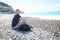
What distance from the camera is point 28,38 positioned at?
8969 millimetres

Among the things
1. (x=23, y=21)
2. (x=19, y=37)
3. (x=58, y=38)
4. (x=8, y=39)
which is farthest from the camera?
(x=58, y=38)

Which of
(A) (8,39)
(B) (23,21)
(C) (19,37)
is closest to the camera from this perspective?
(A) (8,39)

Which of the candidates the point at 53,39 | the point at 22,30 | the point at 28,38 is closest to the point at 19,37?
the point at 28,38

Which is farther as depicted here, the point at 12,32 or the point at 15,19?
the point at 15,19

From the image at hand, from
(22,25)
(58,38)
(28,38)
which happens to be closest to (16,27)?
(22,25)

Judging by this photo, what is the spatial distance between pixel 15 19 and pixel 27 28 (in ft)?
2.77

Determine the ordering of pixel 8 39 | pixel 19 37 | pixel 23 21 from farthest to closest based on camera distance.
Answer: pixel 23 21
pixel 19 37
pixel 8 39

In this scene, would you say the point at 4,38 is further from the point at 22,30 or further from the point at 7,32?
the point at 22,30

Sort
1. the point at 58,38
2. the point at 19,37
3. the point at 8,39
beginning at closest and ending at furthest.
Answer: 1. the point at 8,39
2. the point at 19,37
3. the point at 58,38

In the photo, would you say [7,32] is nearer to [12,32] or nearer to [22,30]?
→ [12,32]

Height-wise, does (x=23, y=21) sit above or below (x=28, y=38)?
above

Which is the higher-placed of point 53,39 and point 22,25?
point 22,25

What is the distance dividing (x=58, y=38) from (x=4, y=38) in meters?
3.80

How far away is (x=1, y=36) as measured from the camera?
836cm
